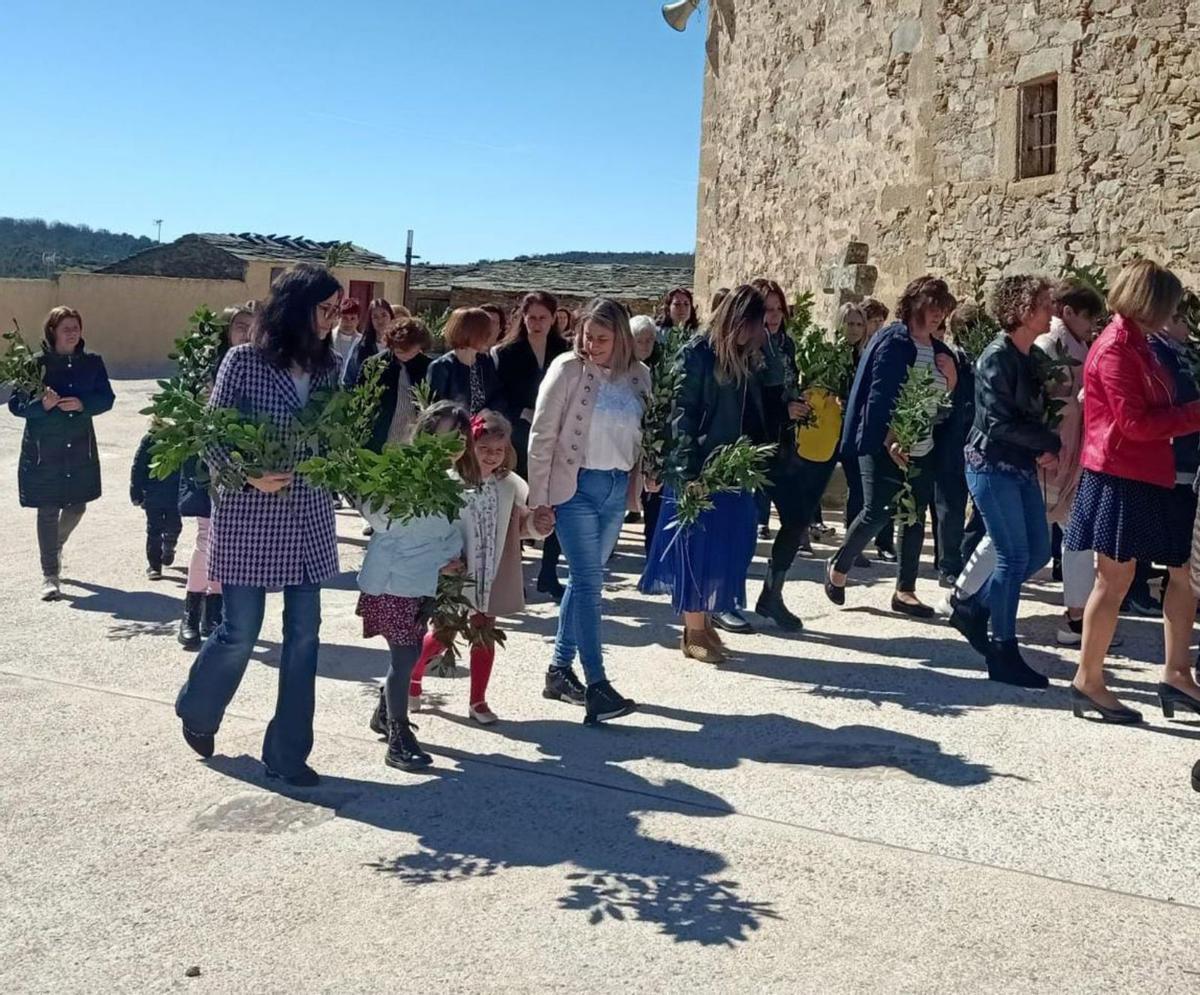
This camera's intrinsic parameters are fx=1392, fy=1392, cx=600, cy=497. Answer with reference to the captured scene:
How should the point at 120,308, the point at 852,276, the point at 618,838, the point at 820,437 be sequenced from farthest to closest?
the point at 120,308, the point at 852,276, the point at 820,437, the point at 618,838

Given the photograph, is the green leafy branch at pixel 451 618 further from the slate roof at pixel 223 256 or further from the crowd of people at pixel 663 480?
the slate roof at pixel 223 256

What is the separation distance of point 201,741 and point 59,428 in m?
3.85

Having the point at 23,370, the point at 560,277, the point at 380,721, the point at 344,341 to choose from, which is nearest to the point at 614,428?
the point at 380,721

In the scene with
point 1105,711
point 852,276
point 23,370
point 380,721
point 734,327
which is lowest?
point 380,721

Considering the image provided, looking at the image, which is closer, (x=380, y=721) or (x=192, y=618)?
(x=380, y=721)

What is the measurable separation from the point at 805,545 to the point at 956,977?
682 centimetres

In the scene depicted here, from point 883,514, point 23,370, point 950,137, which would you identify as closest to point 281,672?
point 883,514

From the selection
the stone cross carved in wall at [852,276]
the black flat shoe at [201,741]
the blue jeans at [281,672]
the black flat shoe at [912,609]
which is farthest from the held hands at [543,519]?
the stone cross carved in wall at [852,276]

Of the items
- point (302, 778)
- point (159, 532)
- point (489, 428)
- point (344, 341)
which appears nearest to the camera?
point (302, 778)

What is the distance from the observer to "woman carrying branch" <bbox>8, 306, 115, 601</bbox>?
27.0ft

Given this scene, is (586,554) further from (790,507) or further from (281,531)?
(790,507)

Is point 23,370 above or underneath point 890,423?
above

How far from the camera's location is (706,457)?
6.58 m

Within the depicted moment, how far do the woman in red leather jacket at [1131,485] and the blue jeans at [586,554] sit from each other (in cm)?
195
